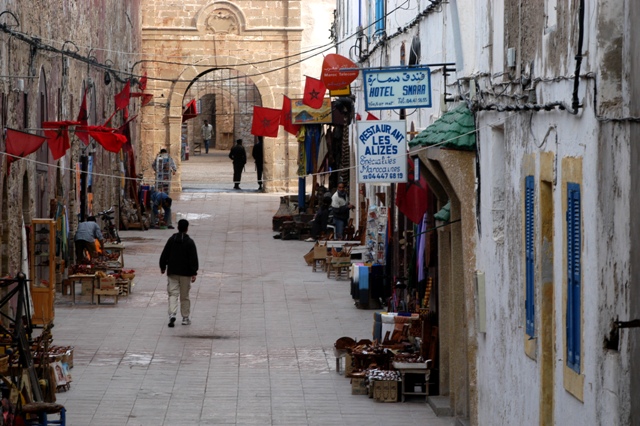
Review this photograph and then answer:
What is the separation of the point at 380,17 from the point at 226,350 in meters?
7.35

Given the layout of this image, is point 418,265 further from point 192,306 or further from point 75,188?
point 75,188

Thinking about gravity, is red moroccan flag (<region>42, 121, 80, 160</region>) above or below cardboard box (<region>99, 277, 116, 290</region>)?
above

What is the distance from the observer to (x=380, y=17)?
67.9 feet

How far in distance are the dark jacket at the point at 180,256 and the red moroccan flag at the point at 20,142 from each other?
2091 millimetres

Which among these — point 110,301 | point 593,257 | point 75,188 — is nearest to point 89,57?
point 75,188

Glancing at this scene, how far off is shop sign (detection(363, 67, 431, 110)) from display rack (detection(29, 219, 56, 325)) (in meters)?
5.28

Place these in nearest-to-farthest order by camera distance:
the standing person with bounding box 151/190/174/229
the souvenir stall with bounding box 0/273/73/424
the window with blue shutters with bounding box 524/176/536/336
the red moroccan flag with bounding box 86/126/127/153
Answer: the window with blue shutters with bounding box 524/176/536/336
the souvenir stall with bounding box 0/273/73/424
the red moroccan flag with bounding box 86/126/127/153
the standing person with bounding box 151/190/174/229

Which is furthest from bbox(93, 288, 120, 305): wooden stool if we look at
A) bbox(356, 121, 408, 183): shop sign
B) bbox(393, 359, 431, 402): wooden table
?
bbox(393, 359, 431, 402): wooden table

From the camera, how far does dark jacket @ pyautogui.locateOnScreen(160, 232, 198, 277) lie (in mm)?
16688

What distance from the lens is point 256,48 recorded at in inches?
1512

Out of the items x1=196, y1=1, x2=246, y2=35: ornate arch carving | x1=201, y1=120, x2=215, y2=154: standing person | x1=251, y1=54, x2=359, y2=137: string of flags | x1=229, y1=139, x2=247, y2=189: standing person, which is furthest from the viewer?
x1=201, y1=120, x2=215, y2=154: standing person

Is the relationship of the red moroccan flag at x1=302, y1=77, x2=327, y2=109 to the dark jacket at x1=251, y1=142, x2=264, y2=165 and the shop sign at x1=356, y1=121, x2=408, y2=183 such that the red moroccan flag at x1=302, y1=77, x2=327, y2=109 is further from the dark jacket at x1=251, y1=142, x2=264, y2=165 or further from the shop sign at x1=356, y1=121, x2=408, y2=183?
the dark jacket at x1=251, y1=142, x2=264, y2=165

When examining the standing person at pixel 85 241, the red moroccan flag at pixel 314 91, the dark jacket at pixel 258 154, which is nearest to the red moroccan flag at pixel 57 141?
the standing person at pixel 85 241

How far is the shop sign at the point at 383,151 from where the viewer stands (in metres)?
14.3
